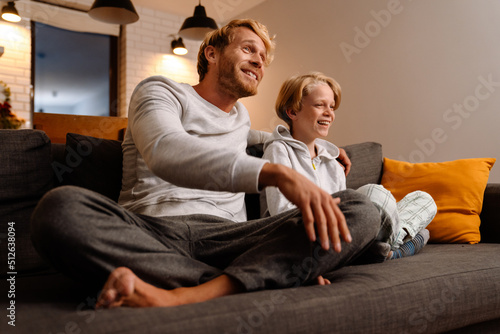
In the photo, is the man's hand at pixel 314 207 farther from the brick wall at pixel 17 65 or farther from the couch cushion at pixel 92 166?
the brick wall at pixel 17 65

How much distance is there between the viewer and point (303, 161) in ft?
5.41

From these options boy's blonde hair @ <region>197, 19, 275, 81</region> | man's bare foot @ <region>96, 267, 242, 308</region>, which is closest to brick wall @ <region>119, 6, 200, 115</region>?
boy's blonde hair @ <region>197, 19, 275, 81</region>

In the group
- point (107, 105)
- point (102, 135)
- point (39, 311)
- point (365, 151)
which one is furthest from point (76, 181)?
point (107, 105)

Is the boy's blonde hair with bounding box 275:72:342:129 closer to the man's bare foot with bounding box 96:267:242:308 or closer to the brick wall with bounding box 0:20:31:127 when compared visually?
the man's bare foot with bounding box 96:267:242:308

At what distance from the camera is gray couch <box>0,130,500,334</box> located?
670mm

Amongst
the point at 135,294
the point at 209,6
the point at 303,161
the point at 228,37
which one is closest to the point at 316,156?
the point at 303,161

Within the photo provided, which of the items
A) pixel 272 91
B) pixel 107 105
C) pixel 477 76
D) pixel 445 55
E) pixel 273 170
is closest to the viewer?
pixel 273 170

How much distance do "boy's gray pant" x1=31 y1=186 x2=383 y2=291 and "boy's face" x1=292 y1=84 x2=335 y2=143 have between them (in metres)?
0.75

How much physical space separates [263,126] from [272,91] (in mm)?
409

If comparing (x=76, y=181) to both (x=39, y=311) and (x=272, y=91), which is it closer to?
(x=39, y=311)

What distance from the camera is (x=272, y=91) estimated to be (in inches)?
183

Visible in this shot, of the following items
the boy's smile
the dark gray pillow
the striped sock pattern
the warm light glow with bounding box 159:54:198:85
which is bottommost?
the striped sock pattern

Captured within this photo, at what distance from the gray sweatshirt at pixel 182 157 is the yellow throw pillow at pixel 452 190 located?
2.54 ft

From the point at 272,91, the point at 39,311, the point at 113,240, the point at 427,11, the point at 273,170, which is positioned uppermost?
the point at 427,11
